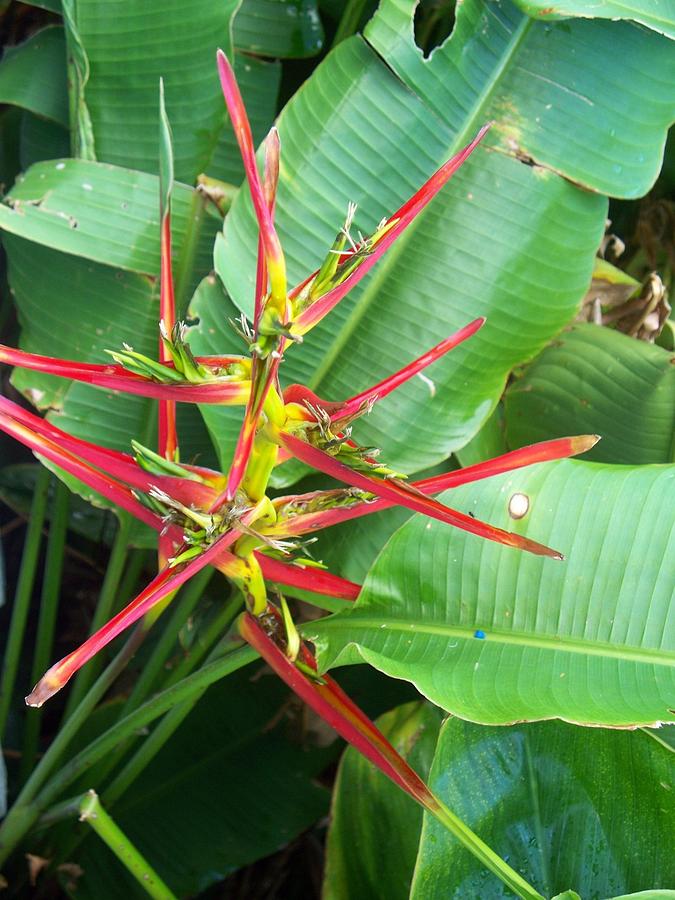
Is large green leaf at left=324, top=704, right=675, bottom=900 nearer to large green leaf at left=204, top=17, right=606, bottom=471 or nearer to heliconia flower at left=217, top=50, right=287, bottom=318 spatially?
large green leaf at left=204, top=17, right=606, bottom=471

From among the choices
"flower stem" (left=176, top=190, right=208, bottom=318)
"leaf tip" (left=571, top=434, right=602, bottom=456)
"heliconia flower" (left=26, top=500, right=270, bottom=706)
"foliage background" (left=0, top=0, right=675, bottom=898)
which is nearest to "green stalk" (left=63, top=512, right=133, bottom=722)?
"foliage background" (left=0, top=0, right=675, bottom=898)

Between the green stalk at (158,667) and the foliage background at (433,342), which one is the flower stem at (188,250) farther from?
the green stalk at (158,667)

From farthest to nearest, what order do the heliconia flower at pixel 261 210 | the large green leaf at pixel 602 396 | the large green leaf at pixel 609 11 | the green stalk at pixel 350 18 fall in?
the green stalk at pixel 350 18, the large green leaf at pixel 602 396, the large green leaf at pixel 609 11, the heliconia flower at pixel 261 210

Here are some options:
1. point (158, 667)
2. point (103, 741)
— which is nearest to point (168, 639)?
point (158, 667)

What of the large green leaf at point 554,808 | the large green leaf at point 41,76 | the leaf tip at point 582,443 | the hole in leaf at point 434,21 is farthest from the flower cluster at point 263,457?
the hole in leaf at point 434,21

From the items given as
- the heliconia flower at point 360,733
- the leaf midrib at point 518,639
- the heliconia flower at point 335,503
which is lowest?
the heliconia flower at point 360,733

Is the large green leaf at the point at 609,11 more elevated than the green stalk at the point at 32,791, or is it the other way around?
the large green leaf at the point at 609,11
